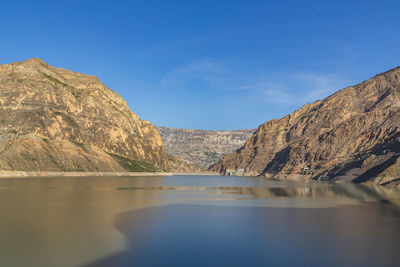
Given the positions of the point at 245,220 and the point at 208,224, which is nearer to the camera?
the point at 208,224

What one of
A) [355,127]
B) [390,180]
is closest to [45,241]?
[390,180]

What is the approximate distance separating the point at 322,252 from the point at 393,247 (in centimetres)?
510

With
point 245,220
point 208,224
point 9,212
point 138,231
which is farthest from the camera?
point 9,212

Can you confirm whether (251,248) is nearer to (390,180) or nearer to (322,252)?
(322,252)

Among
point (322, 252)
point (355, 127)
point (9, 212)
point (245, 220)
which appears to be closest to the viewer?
point (322, 252)

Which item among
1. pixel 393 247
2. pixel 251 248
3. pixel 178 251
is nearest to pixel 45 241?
pixel 178 251

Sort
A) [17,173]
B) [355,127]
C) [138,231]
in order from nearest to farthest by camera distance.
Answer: [138,231] < [17,173] < [355,127]

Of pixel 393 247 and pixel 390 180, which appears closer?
pixel 393 247

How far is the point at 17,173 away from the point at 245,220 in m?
138

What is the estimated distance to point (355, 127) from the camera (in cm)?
19500

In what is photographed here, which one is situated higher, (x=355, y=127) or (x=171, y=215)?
(x=355, y=127)

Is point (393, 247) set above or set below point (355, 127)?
below

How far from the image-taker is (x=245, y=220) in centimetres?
3397

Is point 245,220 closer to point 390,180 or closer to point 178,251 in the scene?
point 178,251
